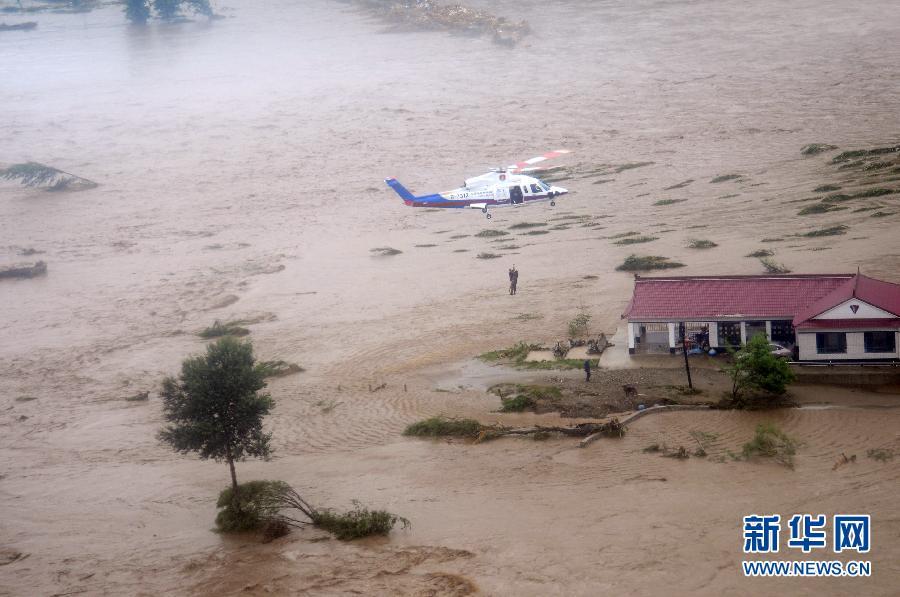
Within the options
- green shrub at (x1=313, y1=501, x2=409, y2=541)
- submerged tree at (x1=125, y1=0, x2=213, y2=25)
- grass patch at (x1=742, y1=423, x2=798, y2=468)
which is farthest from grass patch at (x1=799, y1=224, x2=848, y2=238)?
submerged tree at (x1=125, y1=0, x2=213, y2=25)

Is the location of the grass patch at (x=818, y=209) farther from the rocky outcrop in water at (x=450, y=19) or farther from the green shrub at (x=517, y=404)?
the rocky outcrop in water at (x=450, y=19)

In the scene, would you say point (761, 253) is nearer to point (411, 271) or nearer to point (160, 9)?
point (411, 271)

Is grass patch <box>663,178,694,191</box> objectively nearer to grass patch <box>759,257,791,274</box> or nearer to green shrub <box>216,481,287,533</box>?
grass patch <box>759,257,791,274</box>

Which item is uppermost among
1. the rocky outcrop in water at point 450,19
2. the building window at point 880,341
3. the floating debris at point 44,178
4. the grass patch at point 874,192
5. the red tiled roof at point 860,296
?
the rocky outcrop in water at point 450,19

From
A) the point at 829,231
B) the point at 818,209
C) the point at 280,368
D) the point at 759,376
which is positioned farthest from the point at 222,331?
the point at 818,209

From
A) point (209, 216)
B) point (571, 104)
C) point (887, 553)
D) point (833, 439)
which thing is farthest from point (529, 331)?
point (571, 104)

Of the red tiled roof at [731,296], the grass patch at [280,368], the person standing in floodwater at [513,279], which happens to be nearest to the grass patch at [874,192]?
the red tiled roof at [731,296]
